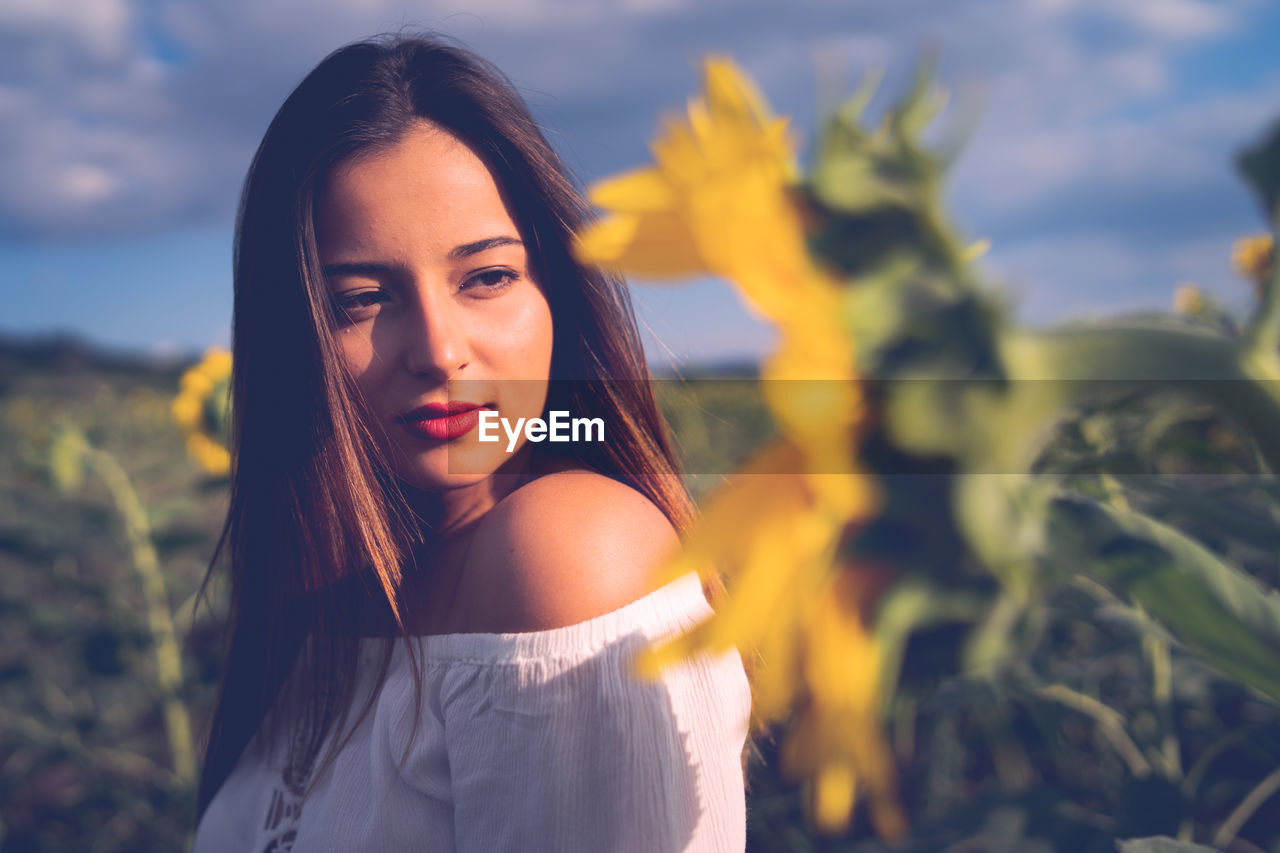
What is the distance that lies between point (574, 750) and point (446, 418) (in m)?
0.47

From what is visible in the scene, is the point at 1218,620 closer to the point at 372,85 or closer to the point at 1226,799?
the point at 372,85

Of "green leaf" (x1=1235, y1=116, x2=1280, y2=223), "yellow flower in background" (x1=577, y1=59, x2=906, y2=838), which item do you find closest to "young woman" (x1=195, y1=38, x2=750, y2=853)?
"yellow flower in background" (x1=577, y1=59, x2=906, y2=838)

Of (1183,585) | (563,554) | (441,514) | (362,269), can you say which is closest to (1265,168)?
(1183,585)

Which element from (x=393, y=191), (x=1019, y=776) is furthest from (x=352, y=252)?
(x=1019, y=776)

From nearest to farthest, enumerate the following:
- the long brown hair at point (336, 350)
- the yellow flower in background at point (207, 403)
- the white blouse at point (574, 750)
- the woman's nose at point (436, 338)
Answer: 1. the white blouse at point (574, 750)
2. the woman's nose at point (436, 338)
3. the long brown hair at point (336, 350)
4. the yellow flower in background at point (207, 403)

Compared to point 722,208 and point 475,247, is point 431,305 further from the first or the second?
point 722,208

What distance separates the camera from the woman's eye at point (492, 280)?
116cm

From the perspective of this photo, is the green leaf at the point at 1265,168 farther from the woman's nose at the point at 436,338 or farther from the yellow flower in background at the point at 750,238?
the woman's nose at the point at 436,338

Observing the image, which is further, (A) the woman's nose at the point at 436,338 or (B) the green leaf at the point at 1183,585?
(A) the woman's nose at the point at 436,338

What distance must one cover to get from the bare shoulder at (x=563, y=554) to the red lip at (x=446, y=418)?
0.43 feet

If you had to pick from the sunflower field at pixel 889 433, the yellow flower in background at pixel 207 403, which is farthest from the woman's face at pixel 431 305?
the yellow flower in background at pixel 207 403

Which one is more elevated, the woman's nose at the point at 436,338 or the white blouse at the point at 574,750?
the woman's nose at the point at 436,338

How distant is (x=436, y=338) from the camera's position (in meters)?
1.08

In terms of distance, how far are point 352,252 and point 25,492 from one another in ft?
12.8
